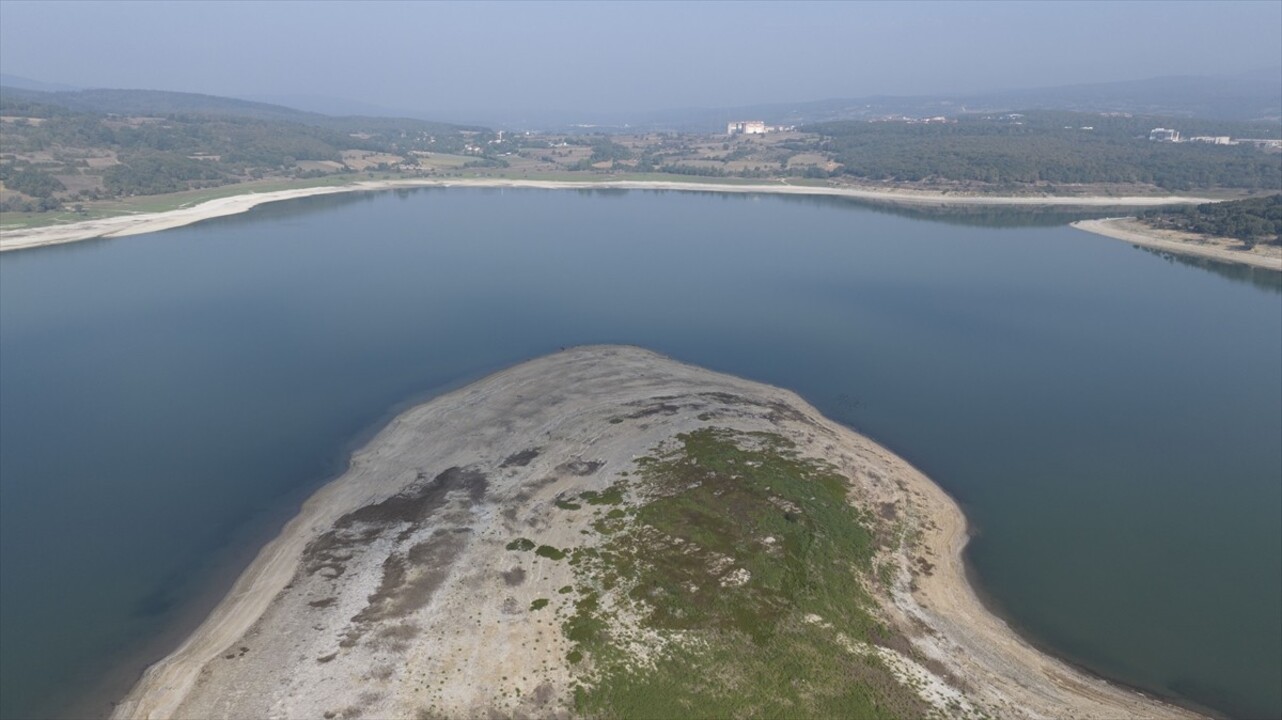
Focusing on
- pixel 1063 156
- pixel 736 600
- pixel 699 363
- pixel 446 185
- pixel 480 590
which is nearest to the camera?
pixel 736 600

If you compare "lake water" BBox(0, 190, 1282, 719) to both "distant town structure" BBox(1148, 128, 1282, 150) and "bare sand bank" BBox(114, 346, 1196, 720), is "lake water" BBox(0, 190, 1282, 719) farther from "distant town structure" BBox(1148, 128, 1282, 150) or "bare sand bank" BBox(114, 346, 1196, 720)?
"distant town structure" BBox(1148, 128, 1282, 150)

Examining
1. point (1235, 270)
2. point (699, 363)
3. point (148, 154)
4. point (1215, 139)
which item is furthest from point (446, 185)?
point (1215, 139)

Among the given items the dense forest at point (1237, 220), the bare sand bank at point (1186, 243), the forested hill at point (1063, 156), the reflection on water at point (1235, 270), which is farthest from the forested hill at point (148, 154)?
the dense forest at point (1237, 220)

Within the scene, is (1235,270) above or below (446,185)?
below

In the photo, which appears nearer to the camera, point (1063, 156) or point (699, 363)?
point (699, 363)

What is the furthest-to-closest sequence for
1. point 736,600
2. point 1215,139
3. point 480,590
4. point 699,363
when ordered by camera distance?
point 1215,139 < point 699,363 < point 480,590 < point 736,600

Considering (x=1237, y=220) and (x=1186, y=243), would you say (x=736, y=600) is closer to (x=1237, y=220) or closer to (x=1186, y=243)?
(x=1186, y=243)

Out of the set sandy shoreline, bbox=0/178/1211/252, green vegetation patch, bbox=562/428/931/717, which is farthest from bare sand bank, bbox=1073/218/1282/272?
green vegetation patch, bbox=562/428/931/717
